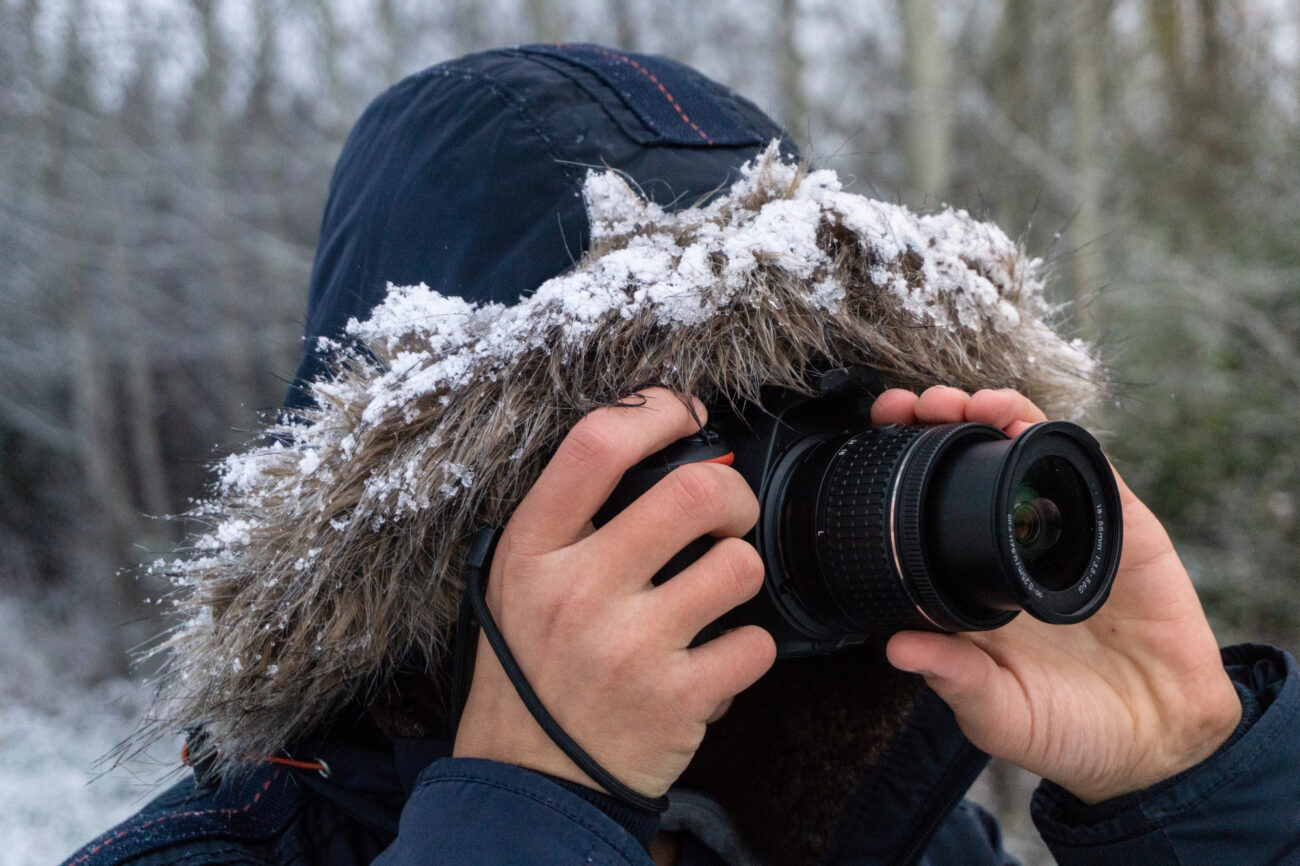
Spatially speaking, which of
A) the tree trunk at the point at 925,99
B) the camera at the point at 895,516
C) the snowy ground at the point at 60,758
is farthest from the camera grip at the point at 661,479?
the tree trunk at the point at 925,99

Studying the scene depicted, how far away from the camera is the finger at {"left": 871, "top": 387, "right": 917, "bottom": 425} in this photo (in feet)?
2.73

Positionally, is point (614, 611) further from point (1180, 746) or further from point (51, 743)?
point (51, 743)

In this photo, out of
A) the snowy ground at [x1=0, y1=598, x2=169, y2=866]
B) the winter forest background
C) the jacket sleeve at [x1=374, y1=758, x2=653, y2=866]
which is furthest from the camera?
the winter forest background

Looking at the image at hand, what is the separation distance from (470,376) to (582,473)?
0.46 ft

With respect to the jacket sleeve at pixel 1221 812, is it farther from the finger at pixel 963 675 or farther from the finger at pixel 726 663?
the finger at pixel 726 663

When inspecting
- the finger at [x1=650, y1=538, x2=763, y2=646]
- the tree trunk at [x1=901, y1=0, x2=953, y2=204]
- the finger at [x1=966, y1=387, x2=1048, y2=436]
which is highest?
the tree trunk at [x1=901, y1=0, x2=953, y2=204]

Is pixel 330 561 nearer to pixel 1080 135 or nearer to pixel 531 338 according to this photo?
pixel 531 338

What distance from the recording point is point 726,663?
713 mm

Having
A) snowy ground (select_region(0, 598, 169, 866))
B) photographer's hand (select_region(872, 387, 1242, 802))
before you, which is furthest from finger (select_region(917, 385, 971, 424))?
snowy ground (select_region(0, 598, 169, 866))

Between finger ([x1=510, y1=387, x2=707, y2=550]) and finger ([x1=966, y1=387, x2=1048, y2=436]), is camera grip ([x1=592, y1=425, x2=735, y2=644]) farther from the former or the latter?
finger ([x1=966, y1=387, x2=1048, y2=436])

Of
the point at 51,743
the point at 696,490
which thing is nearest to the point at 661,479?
the point at 696,490

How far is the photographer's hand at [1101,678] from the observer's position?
0.85 meters

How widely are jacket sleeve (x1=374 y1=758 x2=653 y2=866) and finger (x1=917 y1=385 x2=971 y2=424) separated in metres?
0.46

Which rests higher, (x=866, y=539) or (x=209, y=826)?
(x=866, y=539)
